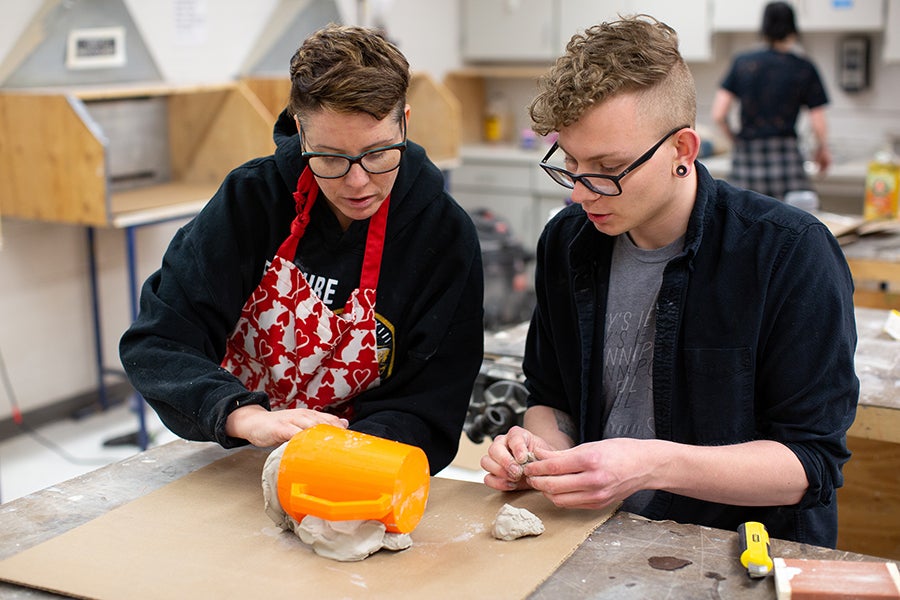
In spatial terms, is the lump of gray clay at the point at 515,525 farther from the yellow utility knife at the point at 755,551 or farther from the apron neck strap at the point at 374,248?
the apron neck strap at the point at 374,248

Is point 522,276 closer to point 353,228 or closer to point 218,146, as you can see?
point 218,146

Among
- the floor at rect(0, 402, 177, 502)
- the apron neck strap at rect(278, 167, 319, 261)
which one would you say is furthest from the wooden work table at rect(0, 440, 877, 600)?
the floor at rect(0, 402, 177, 502)

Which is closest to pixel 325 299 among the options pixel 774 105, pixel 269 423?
pixel 269 423

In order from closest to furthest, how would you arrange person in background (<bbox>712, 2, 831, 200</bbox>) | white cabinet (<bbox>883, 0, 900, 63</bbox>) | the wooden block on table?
the wooden block on table, person in background (<bbox>712, 2, 831, 200</bbox>), white cabinet (<bbox>883, 0, 900, 63</bbox>)

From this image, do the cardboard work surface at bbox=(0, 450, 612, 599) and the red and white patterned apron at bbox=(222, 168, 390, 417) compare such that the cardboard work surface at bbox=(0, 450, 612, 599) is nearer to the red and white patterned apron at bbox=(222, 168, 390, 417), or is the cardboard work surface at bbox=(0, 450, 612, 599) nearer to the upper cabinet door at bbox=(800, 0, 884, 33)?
the red and white patterned apron at bbox=(222, 168, 390, 417)

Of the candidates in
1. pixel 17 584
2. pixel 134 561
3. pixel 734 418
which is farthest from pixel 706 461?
pixel 17 584

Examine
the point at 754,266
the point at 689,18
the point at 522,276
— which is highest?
the point at 689,18

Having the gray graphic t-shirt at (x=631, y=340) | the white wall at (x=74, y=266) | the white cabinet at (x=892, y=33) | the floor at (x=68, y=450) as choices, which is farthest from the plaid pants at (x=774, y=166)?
the gray graphic t-shirt at (x=631, y=340)

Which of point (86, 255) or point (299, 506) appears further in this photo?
point (86, 255)

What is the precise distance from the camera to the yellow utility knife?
3.84ft

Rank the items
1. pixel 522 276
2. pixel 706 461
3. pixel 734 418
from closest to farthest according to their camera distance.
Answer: pixel 706 461 < pixel 734 418 < pixel 522 276

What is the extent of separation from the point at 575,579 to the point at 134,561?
541mm

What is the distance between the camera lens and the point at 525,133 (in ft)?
19.8

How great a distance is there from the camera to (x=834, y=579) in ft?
3.76
